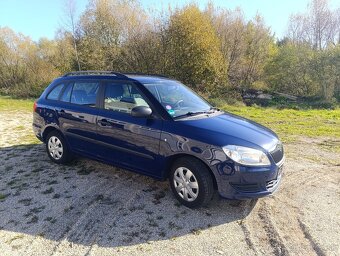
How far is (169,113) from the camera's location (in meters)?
4.02

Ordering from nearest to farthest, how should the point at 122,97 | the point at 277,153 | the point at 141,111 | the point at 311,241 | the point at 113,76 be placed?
the point at 311,241, the point at 277,153, the point at 141,111, the point at 122,97, the point at 113,76

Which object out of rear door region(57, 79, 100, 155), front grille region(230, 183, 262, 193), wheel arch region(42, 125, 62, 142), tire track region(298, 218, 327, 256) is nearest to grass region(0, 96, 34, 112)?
wheel arch region(42, 125, 62, 142)

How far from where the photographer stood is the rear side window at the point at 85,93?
4.83 meters

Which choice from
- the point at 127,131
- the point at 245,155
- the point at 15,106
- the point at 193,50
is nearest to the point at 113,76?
the point at 127,131

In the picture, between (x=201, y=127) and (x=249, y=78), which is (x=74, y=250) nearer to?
(x=201, y=127)

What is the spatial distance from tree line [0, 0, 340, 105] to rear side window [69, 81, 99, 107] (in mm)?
13223

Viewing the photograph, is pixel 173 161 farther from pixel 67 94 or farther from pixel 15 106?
pixel 15 106

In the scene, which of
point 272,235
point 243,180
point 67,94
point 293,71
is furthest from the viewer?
point 293,71

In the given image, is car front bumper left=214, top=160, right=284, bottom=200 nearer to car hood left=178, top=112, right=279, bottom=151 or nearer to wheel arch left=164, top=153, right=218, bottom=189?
wheel arch left=164, top=153, right=218, bottom=189

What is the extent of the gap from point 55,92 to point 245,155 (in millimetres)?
3941

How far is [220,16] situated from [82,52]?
9.95m

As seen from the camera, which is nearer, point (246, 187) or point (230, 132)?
point (246, 187)

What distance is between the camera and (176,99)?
4.50 metres

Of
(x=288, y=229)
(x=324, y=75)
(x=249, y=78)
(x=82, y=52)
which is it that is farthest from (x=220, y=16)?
(x=288, y=229)
